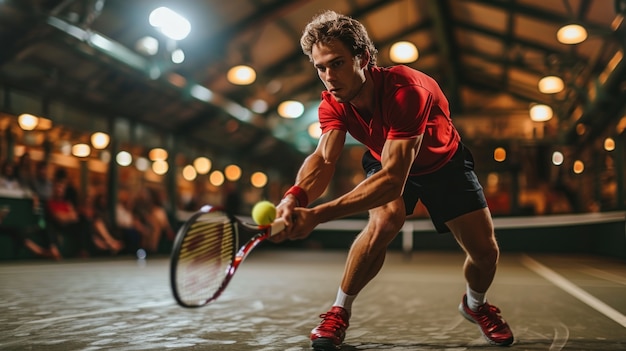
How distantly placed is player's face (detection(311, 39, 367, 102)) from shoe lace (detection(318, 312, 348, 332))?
1178 mm

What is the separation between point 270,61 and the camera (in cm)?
2047

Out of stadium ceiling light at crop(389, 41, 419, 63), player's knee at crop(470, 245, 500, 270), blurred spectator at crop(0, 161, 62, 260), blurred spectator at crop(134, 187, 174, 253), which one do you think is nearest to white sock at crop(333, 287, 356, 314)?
player's knee at crop(470, 245, 500, 270)

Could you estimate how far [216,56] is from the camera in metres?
17.1

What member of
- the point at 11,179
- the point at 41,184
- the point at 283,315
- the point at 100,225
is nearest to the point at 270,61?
the point at 100,225

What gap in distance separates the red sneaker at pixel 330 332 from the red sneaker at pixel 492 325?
0.80 meters

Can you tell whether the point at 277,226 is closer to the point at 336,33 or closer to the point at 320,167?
the point at 320,167

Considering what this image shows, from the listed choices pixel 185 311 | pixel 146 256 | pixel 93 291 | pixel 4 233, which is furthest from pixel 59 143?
pixel 185 311

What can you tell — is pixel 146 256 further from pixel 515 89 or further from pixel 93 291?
pixel 515 89

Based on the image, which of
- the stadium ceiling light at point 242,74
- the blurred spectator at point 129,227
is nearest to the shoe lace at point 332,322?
the stadium ceiling light at point 242,74

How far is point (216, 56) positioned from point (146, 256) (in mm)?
5188

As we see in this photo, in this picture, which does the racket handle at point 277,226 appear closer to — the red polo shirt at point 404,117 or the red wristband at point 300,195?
the red wristband at point 300,195

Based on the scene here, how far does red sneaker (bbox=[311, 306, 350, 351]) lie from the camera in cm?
355

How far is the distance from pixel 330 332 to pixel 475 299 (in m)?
0.97

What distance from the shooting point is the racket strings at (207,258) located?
3703mm
